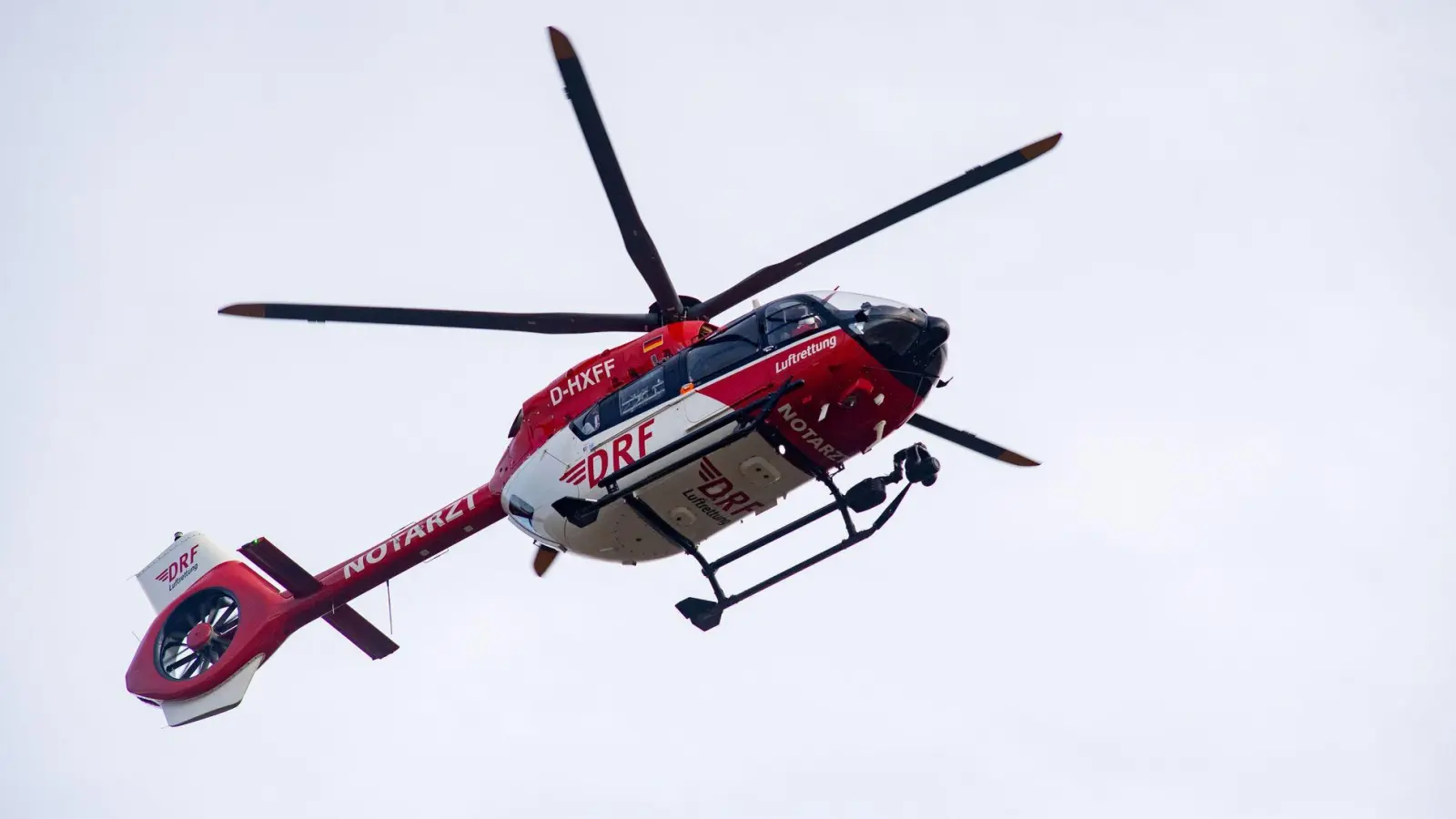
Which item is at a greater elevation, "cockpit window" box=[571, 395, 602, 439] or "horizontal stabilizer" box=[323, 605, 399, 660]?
"cockpit window" box=[571, 395, 602, 439]

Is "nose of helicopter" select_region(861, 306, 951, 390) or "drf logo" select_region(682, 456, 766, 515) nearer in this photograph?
"nose of helicopter" select_region(861, 306, 951, 390)

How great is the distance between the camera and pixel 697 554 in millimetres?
16734

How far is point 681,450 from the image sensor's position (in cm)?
1595

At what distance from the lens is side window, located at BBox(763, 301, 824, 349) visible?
51.8 feet

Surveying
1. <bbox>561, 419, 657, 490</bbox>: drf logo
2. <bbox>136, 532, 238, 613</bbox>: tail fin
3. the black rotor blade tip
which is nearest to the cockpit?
<bbox>561, 419, 657, 490</bbox>: drf logo

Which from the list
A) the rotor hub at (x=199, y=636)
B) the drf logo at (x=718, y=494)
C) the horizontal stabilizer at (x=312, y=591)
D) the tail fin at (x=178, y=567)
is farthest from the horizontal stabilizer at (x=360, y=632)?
the drf logo at (x=718, y=494)

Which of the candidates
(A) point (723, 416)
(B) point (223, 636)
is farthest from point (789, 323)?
(B) point (223, 636)

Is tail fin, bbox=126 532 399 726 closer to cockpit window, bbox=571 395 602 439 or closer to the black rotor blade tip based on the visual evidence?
the black rotor blade tip

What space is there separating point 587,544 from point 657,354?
7.12 feet

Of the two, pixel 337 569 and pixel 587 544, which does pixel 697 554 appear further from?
pixel 337 569

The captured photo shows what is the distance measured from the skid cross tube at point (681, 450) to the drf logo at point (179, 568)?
702cm

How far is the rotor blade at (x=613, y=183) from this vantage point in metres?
14.9

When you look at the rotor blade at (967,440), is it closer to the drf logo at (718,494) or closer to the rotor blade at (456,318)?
the drf logo at (718,494)

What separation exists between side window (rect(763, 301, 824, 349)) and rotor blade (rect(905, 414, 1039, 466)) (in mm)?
1996
